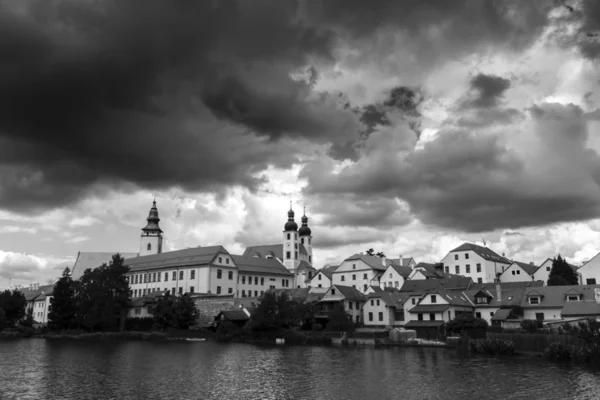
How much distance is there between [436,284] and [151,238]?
280ft

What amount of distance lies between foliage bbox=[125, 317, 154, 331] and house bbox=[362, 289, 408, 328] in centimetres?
3727

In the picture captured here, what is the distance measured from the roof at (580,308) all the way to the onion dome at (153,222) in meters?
109

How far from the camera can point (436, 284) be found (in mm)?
87188

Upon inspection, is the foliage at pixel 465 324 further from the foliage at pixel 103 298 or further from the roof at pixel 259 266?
the roof at pixel 259 266

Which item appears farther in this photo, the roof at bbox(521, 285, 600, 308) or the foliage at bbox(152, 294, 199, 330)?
the foliage at bbox(152, 294, 199, 330)

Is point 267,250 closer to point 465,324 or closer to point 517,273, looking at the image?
point 517,273

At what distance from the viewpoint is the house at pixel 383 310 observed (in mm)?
79688

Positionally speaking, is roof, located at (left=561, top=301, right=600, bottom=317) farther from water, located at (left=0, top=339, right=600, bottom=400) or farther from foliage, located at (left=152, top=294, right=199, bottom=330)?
foliage, located at (left=152, top=294, right=199, bottom=330)

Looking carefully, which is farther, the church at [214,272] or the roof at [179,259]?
the roof at [179,259]

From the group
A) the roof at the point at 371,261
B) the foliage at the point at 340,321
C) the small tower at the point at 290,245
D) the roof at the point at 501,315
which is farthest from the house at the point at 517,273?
the small tower at the point at 290,245

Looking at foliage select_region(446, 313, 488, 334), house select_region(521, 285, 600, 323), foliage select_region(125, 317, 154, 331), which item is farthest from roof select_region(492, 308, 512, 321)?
foliage select_region(125, 317, 154, 331)

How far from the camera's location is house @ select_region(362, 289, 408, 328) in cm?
7969

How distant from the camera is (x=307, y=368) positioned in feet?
143

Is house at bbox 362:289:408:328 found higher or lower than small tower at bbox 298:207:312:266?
lower
